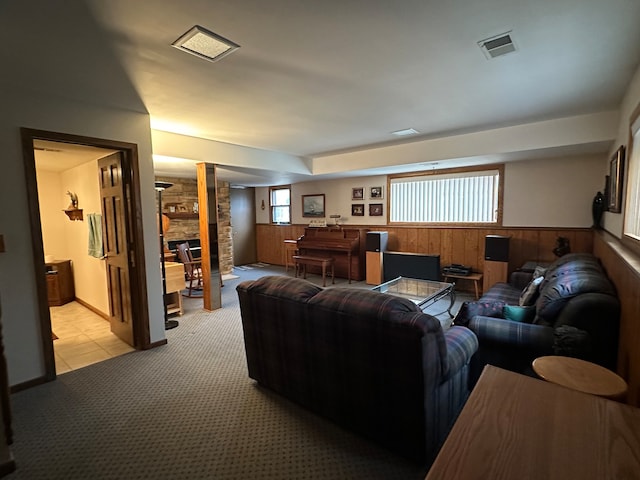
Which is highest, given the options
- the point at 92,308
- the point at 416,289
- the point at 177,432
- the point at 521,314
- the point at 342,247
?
the point at 342,247

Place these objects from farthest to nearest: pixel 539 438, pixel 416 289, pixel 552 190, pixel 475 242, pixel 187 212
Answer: pixel 187 212
pixel 475 242
pixel 552 190
pixel 416 289
pixel 539 438

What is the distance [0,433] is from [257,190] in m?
7.36

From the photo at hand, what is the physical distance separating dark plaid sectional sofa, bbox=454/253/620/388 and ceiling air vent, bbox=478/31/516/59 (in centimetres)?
165

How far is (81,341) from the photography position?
3594 mm

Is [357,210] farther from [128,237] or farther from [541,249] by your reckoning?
[128,237]

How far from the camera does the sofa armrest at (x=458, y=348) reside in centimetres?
181

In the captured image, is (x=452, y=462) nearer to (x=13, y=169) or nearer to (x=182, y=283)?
(x=13, y=169)

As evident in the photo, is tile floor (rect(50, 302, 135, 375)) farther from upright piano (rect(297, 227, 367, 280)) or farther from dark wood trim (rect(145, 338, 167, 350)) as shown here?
upright piano (rect(297, 227, 367, 280))

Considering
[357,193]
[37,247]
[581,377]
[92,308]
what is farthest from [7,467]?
[357,193]

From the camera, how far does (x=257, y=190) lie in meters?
8.73

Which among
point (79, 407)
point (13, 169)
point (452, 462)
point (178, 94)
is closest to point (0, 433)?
point (79, 407)

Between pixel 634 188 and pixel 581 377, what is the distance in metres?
1.67

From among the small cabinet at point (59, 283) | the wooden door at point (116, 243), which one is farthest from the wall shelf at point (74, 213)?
the wooden door at point (116, 243)

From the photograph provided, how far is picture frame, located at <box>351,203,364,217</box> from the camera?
675cm
